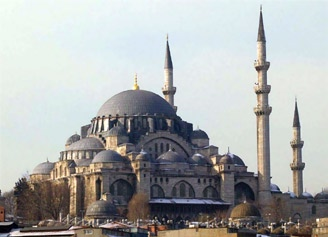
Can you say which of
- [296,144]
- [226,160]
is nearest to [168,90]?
[226,160]

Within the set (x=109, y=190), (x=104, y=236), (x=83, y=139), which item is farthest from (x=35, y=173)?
(x=104, y=236)

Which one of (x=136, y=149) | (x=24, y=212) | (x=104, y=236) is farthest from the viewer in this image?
(x=136, y=149)

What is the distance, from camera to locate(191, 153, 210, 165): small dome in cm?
10838

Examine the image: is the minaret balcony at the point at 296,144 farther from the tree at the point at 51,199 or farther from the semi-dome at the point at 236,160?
the tree at the point at 51,199

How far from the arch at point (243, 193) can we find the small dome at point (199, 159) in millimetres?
3131

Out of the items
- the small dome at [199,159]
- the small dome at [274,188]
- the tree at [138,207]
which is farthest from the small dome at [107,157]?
the small dome at [274,188]

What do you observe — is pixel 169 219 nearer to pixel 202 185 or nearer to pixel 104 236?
pixel 202 185

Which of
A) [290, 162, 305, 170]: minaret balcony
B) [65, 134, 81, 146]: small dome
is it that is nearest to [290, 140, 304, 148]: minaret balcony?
[290, 162, 305, 170]: minaret balcony

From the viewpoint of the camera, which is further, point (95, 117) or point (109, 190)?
point (95, 117)

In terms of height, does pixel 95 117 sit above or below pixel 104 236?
above

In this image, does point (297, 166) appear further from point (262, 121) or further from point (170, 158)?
point (170, 158)

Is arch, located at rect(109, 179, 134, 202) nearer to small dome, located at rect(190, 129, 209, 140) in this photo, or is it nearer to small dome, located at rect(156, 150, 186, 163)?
small dome, located at rect(156, 150, 186, 163)

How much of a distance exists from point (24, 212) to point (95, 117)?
1448 centimetres

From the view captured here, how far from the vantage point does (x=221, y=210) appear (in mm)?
105812
